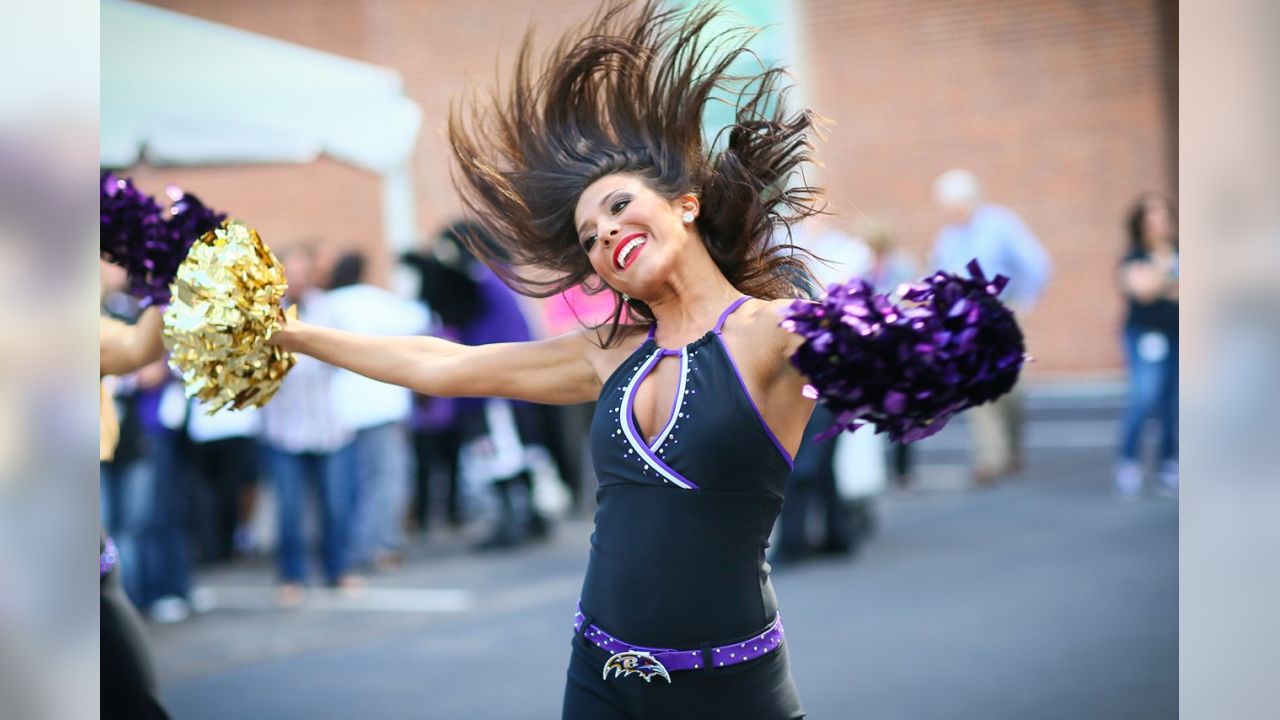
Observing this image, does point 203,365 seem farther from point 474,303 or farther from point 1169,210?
point 1169,210

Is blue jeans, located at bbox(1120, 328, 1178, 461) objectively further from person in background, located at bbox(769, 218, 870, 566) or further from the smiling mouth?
the smiling mouth

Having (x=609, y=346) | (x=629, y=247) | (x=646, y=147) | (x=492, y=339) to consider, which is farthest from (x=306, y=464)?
(x=629, y=247)

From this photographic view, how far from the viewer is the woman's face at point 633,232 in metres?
2.42

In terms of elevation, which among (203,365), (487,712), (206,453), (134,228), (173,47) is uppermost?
(173,47)

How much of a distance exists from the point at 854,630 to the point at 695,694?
11.4ft

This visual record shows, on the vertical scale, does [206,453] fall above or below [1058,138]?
below

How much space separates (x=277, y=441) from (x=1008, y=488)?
194 inches

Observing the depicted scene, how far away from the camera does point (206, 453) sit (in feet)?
25.2

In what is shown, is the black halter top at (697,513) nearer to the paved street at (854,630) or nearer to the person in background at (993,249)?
the paved street at (854,630)

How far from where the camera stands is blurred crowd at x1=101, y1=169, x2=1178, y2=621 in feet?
22.1

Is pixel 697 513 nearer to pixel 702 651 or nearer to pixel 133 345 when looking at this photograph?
pixel 702 651

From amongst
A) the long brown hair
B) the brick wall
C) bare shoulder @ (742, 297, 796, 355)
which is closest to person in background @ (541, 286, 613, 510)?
the brick wall

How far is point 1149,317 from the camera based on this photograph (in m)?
8.03
